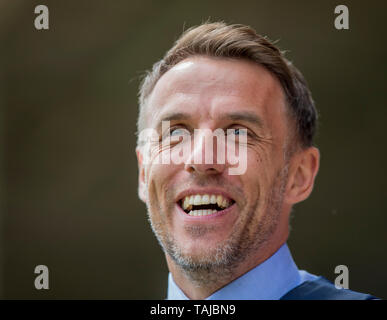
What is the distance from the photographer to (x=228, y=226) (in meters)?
1.81

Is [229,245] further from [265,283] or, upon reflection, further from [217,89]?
[217,89]

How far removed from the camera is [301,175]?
2.06m

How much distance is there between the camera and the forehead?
6.05 feet

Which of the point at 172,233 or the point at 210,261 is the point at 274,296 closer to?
the point at 210,261

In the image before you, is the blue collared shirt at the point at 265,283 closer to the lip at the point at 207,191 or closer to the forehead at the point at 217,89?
the lip at the point at 207,191

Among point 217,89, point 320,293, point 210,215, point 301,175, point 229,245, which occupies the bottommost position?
point 320,293

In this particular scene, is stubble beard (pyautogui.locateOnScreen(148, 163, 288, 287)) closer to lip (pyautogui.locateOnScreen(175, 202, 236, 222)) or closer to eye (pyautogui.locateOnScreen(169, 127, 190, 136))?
lip (pyautogui.locateOnScreen(175, 202, 236, 222))

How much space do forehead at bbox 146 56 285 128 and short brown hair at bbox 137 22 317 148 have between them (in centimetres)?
3

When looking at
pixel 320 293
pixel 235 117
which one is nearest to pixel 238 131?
pixel 235 117

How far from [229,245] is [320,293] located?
41 cm

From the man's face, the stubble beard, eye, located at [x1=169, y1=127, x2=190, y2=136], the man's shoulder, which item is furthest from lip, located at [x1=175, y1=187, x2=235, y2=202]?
the man's shoulder

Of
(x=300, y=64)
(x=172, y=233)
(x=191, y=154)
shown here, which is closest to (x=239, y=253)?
(x=172, y=233)

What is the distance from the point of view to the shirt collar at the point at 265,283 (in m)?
1.87

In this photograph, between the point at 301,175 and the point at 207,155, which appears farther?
the point at 301,175
